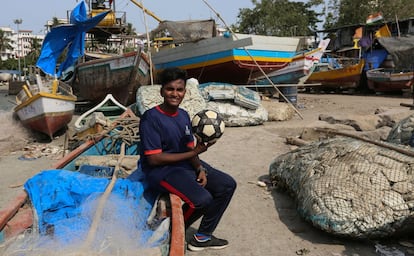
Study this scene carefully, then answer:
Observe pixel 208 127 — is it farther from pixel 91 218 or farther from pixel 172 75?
pixel 91 218

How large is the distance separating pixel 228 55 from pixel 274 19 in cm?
2173

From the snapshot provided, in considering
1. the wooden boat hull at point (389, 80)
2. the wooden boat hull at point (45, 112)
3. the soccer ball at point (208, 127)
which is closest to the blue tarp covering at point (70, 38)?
the wooden boat hull at point (45, 112)

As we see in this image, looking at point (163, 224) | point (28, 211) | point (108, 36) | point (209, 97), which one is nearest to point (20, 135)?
point (209, 97)

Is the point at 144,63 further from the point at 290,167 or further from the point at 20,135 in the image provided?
the point at 290,167

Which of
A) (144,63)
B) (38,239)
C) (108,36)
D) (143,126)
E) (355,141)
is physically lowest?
(38,239)

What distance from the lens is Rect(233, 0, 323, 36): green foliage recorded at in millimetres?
31922

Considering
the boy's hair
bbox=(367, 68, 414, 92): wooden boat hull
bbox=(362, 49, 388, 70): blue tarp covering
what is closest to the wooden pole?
the boy's hair

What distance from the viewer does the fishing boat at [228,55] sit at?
452 inches

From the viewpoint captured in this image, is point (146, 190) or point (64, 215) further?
point (146, 190)

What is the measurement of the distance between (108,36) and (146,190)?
1792 cm

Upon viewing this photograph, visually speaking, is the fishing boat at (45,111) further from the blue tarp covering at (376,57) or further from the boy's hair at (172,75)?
the blue tarp covering at (376,57)

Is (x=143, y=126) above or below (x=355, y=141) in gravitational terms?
above

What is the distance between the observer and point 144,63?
38.9 feet

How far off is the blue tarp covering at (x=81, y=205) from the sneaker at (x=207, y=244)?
463 mm
